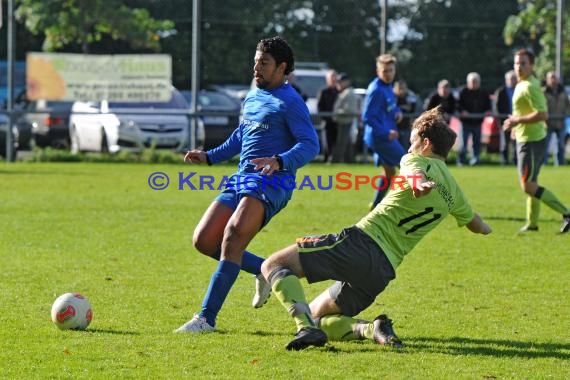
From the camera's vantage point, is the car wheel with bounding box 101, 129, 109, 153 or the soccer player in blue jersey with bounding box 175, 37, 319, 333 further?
the car wheel with bounding box 101, 129, 109, 153

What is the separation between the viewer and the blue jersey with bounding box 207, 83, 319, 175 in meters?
7.06

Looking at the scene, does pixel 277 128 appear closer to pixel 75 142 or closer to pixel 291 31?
pixel 75 142

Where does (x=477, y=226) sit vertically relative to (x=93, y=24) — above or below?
below

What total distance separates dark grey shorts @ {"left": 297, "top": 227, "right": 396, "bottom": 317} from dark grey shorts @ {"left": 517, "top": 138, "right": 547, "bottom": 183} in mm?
6304

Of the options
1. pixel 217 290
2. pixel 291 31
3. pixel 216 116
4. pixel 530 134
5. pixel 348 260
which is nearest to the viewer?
pixel 348 260

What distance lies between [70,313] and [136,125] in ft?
56.6

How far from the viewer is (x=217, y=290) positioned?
7125 millimetres

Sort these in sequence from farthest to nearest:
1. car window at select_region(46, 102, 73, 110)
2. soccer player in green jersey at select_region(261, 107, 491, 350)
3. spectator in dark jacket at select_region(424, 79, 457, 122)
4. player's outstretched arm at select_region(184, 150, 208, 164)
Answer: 1. car window at select_region(46, 102, 73, 110)
2. spectator in dark jacket at select_region(424, 79, 457, 122)
3. player's outstretched arm at select_region(184, 150, 208, 164)
4. soccer player in green jersey at select_region(261, 107, 491, 350)

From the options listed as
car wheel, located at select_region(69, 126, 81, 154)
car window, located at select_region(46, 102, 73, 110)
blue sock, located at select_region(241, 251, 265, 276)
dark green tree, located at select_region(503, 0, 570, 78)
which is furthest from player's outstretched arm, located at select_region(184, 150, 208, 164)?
dark green tree, located at select_region(503, 0, 570, 78)

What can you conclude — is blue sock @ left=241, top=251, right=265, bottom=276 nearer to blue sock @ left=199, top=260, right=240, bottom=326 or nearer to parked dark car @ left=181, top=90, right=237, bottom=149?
blue sock @ left=199, top=260, right=240, bottom=326

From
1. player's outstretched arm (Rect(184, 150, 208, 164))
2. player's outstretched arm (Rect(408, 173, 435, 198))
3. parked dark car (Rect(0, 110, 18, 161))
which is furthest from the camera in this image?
parked dark car (Rect(0, 110, 18, 161))

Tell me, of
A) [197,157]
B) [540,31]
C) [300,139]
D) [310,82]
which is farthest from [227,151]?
[540,31]

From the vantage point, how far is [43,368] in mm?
6074

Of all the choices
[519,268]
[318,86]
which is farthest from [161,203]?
[318,86]
